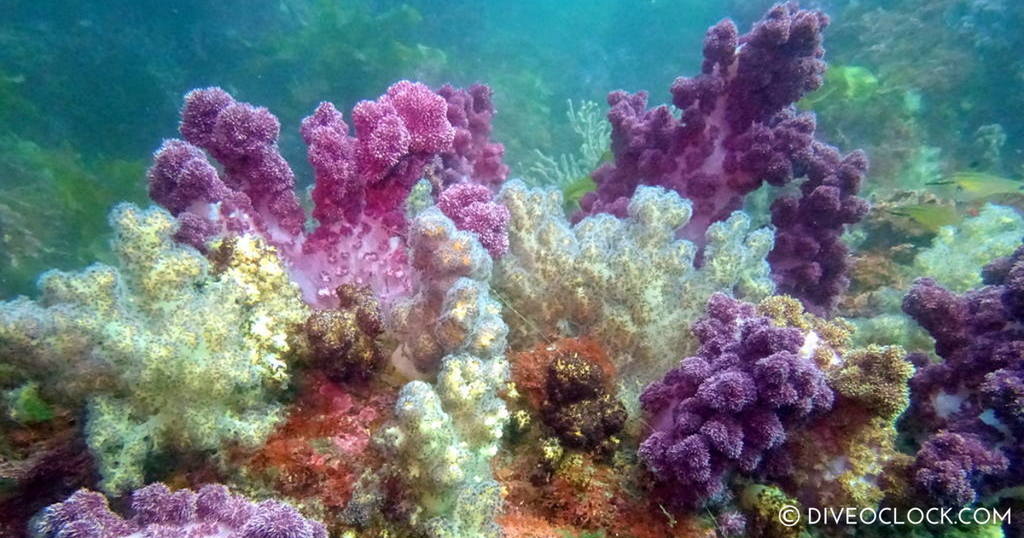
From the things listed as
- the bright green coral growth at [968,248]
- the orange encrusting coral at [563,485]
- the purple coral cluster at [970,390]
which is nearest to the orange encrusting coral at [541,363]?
the orange encrusting coral at [563,485]

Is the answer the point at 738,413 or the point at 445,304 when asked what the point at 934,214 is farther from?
the point at 445,304

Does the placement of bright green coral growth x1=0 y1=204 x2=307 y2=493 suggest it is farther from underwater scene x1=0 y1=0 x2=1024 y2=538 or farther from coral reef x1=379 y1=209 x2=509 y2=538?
coral reef x1=379 y1=209 x2=509 y2=538

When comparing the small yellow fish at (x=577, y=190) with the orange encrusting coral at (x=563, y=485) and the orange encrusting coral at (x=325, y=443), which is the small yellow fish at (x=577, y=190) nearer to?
the orange encrusting coral at (x=563, y=485)

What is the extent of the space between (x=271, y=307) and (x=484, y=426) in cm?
138

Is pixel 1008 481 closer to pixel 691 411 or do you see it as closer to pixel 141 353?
pixel 691 411

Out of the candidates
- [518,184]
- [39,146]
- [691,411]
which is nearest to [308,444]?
[691,411]

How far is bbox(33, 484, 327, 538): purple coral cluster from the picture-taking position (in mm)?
1866

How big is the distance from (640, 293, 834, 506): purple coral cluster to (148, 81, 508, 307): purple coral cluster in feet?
4.67

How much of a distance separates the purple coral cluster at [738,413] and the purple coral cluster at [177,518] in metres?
1.65

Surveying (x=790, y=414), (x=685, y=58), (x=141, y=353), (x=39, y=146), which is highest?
(x=685, y=58)

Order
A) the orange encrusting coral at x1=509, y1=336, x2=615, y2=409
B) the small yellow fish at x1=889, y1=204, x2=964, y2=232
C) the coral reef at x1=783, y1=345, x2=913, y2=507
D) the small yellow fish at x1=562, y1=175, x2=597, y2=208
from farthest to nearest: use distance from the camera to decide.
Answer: the small yellow fish at x1=562, y1=175, x2=597, y2=208 → the small yellow fish at x1=889, y1=204, x2=964, y2=232 → the orange encrusting coral at x1=509, y1=336, x2=615, y2=409 → the coral reef at x1=783, y1=345, x2=913, y2=507

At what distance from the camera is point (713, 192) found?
17.0ft

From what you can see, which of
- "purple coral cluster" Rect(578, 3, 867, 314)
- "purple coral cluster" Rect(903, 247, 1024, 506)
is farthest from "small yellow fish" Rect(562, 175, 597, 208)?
"purple coral cluster" Rect(903, 247, 1024, 506)

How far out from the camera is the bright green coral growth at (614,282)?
367 centimetres
